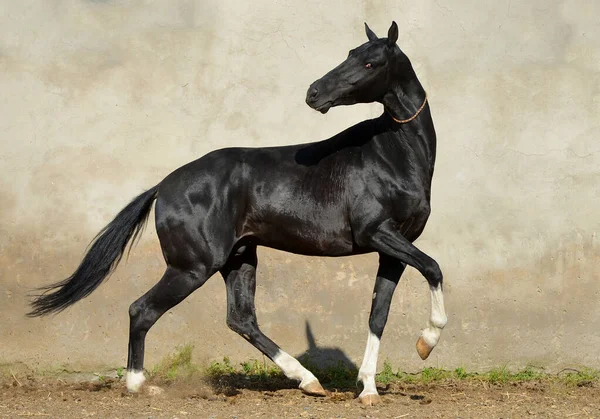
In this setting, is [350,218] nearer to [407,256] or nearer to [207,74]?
[407,256]

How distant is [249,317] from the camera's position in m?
6.83

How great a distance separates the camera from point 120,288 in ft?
26.3

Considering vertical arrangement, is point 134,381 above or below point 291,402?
above

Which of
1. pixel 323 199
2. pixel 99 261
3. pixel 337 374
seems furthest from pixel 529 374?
pixel 99 261

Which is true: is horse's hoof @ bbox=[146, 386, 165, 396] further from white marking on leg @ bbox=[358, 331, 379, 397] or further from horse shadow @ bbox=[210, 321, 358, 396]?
white marking on leg @ bbox=[358, 331, 379, 397]

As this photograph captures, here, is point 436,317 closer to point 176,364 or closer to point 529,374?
point 529,374

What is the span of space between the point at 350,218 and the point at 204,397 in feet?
5.62

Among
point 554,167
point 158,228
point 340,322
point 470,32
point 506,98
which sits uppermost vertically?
point 470,32

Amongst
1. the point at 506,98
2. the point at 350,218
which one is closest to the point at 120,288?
the point at 350,218

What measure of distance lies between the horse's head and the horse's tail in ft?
5.32

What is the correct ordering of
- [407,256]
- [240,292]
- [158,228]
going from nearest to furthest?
[407,256] < [158,228] < [240,292]

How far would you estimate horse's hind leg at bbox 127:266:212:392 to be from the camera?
252 inches

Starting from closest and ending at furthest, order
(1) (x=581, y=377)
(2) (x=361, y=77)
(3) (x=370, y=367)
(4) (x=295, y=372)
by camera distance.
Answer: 1. (2) (x=361, y=77)
2. (3) (x=370, y=367)
3. (4) (x=295, y=372)
4. (1) (x=581, y=377)

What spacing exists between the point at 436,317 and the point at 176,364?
2.96m
